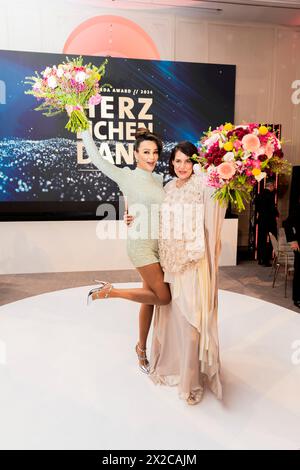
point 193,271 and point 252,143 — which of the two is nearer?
point 252,143

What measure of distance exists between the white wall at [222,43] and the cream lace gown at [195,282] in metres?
4.23

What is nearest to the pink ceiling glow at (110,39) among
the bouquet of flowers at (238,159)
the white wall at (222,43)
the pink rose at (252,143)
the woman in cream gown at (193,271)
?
the white wall at (222,43)

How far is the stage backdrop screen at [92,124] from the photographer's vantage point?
598 centimetres

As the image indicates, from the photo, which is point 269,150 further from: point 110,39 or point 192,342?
point 110,39

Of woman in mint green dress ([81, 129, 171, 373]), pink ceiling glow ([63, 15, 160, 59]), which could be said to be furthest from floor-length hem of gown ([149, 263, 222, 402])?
pink ceiling glow ([63, 15, 160, 59])

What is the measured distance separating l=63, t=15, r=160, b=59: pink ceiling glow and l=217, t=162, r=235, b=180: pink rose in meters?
5.36

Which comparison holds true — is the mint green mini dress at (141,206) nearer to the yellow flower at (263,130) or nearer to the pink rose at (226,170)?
the pink rose at (226,170)

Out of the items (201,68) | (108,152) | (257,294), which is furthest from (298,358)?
(201,68)

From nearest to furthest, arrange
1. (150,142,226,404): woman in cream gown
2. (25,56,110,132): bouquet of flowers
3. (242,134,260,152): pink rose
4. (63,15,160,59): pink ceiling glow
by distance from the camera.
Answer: (242,134,260,152): pink rose < (150,142,226,404): woman in cream gown < (25,56,110,132): bouquet of flowers < (63,15,160,59): pink ceiling glow

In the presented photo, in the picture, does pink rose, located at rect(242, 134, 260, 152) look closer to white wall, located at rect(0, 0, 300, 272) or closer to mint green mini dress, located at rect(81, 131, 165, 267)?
mint green mini dress, located at rect(81, 131, 165, 267)

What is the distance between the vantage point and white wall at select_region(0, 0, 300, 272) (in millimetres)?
6211

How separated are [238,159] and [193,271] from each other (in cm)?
70

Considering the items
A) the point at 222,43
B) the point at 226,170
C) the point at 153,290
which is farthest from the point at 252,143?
the point at 222,43

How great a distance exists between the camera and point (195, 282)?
2.29 metres
